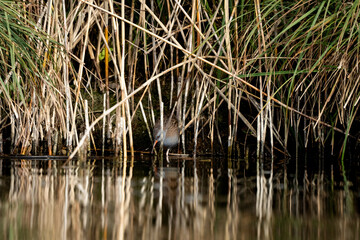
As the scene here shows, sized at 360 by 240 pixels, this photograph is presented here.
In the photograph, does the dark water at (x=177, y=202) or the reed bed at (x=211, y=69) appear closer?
the dark water at (x=177, y=202)

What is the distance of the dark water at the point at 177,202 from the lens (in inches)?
58.9

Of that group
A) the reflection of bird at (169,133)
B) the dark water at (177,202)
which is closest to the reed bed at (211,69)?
the reflection of bird at (169,133)

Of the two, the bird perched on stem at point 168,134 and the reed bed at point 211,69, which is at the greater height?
the reed bed at point 211,69

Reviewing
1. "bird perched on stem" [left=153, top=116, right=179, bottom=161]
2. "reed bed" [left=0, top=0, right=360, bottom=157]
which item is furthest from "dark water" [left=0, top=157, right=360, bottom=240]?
"bird perched on stem" [left=153, top=116, right=179, bottom=161]

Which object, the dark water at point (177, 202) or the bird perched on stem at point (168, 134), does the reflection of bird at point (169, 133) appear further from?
the dark water at point (177, 202)

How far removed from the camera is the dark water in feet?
4.91

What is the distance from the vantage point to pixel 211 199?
2027mm

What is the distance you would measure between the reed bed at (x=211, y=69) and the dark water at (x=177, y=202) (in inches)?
21.9

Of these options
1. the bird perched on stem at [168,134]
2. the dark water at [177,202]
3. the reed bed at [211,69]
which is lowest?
the dark water at [177,202]

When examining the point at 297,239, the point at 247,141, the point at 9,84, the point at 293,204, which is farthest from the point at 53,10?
the point at 297,239

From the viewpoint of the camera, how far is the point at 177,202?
195 cm

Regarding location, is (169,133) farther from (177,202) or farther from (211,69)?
(177,202)

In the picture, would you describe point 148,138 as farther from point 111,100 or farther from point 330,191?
point 330,191

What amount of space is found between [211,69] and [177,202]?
195cm
